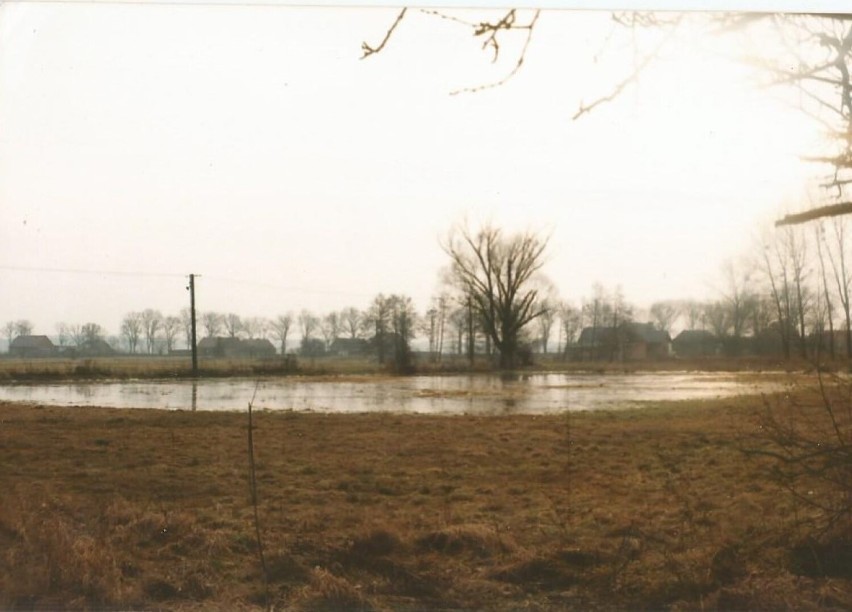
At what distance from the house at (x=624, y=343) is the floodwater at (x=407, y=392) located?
350 mm

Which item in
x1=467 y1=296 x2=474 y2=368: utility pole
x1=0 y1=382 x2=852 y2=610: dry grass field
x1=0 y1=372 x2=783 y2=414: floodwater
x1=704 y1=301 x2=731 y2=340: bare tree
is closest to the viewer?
x1=0 y1=382 x2=852 y2=610: dry grass field

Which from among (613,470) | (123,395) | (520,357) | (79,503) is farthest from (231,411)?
(613,470)

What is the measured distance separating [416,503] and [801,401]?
2830mm

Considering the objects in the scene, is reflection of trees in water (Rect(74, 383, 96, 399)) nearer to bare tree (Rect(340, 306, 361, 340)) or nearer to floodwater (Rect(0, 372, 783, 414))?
floodwater (Rect(0, 372, 783, 414))

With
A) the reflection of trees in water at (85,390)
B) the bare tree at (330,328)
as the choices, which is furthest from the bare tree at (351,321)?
the reflection of trees in water at (85,390)

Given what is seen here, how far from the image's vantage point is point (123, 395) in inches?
301

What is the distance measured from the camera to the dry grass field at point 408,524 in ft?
12.4

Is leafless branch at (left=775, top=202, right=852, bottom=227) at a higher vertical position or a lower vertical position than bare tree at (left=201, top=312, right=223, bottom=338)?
higher

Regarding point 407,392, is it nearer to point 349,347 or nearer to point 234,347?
point 349,347

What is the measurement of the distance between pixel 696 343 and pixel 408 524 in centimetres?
261

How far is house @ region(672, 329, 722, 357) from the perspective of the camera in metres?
5.09

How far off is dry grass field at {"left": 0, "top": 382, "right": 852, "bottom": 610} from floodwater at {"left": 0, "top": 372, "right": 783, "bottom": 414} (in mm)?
400

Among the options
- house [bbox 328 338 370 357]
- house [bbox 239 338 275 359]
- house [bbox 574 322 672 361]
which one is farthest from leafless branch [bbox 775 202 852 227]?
house [bbox 239 338 275 359]

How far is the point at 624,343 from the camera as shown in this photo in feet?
19.8
